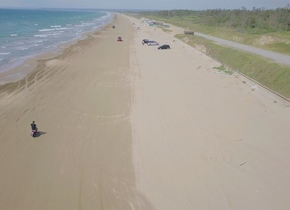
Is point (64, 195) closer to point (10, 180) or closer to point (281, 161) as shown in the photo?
point (10, 180)

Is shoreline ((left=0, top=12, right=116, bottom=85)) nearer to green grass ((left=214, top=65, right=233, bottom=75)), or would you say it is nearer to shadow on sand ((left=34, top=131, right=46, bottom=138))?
shadow on sand ((left=34, top=131, right=46, bottom=138))

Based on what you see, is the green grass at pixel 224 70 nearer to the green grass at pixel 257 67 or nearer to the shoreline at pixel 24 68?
the green grass at pixel 257 67

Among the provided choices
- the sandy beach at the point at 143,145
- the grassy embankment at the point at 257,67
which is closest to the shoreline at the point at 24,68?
the sandy beach at the point at 143,145

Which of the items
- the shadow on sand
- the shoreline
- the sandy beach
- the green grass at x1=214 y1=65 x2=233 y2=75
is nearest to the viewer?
the sandy beach

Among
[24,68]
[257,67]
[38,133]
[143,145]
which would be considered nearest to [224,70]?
[257,67]

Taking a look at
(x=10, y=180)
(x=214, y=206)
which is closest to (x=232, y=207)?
(x=214, y=206)

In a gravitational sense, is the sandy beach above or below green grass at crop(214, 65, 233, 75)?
above

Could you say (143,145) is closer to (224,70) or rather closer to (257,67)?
(257,67)

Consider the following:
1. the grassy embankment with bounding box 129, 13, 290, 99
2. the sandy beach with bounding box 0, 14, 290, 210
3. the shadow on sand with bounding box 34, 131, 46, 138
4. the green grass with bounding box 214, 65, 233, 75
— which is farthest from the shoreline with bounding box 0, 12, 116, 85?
the grassy embankment with bounding box 129, 13, 290, 99
